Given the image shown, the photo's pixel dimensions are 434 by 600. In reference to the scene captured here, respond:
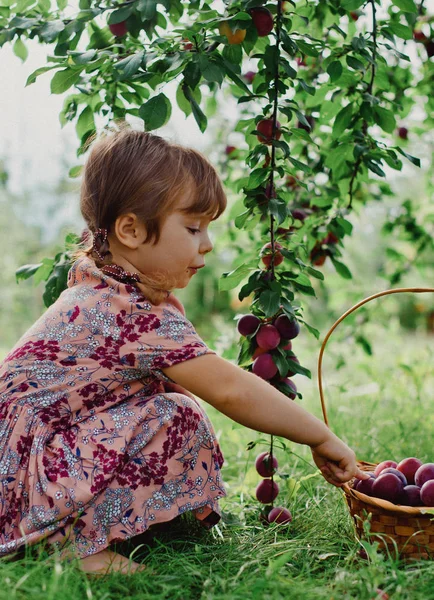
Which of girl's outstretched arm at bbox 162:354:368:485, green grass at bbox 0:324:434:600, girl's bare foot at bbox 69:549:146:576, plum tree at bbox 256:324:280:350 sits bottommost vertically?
green grass at bbox 0:324:434:600

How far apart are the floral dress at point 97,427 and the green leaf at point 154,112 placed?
0.35m

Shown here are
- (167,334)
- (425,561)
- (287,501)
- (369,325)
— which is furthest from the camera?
(369,325)

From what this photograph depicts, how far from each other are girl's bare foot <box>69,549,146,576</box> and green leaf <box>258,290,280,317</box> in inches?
23.2

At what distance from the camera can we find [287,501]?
1794mm

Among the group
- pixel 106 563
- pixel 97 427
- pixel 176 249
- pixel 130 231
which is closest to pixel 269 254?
pixel 176 249

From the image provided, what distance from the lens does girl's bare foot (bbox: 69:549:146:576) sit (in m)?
1.34

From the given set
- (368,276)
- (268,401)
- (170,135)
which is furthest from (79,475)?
(368,276)

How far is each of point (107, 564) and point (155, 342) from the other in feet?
1.50

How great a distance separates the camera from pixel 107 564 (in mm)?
1371

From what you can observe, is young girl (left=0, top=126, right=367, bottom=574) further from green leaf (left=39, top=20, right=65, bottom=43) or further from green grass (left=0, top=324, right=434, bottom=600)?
green leaf (left=39, top=20, right=65, bottom=43)

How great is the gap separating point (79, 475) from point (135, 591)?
→ 0.85ft

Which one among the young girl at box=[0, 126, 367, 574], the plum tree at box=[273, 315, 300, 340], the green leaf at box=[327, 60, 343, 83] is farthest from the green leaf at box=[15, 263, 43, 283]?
the green leaf at box=[327, 60, 343, 83]

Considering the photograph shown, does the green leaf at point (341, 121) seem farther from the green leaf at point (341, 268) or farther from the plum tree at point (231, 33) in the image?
the plum tree at point (231, 33)

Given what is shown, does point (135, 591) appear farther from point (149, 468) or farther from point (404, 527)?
point (404, 527)
